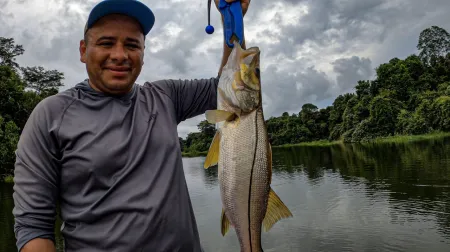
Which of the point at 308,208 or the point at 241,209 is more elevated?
the point at 241,209

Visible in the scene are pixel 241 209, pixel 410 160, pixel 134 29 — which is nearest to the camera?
pixel 241 209

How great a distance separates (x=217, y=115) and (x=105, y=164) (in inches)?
24.1

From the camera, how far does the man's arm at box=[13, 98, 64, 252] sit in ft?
6.17

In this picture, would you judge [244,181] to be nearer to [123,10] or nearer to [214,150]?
[214,150]

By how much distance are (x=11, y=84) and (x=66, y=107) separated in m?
33.9

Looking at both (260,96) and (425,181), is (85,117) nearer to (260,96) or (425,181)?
(260,96)

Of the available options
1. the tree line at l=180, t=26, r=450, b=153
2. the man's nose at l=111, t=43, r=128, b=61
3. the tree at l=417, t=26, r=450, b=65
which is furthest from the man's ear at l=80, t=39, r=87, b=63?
the tree at l=417, t=26, r=450, b=65

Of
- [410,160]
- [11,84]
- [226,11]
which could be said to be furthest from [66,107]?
[11,84]

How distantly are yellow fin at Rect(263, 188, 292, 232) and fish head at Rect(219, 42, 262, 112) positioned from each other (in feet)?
1.63

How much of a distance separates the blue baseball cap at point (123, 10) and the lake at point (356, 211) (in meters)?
13.4

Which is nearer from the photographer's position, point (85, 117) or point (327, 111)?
point (85, 117)

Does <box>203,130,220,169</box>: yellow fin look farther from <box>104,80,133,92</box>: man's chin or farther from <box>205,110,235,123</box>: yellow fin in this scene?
<box>104,80,133,92</box>: man's chin

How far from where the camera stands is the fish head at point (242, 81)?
2.10 meters

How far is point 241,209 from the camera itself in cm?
201
